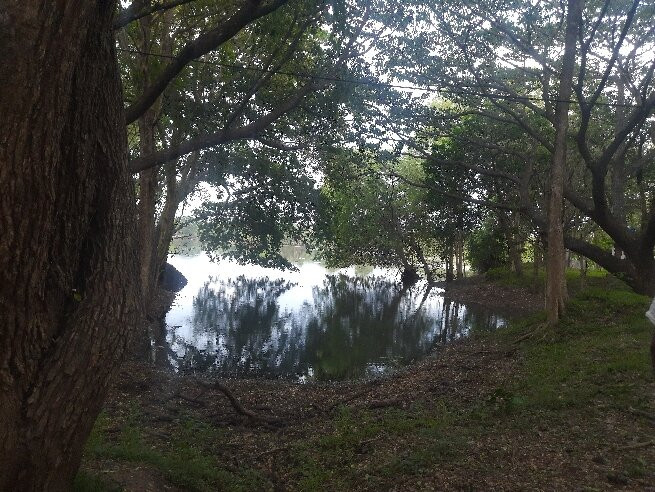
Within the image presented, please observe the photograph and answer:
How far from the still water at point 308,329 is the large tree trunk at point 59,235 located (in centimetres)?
1023

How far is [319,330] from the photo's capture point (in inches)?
812

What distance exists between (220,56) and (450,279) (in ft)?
88.2

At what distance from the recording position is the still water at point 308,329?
49.0 ft

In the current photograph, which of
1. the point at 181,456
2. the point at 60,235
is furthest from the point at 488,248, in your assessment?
the point at 60,235

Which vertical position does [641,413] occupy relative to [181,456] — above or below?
above

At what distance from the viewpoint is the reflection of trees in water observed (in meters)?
15.1

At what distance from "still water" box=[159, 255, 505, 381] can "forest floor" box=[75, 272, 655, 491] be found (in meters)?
2.46

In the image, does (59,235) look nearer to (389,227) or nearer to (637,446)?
(637,446)

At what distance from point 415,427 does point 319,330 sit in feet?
42.2

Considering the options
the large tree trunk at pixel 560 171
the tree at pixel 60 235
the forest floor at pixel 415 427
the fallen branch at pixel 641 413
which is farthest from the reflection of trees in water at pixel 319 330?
the tree at pixel 60 235

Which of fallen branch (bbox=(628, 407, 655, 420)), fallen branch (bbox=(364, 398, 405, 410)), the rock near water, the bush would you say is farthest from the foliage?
the bush

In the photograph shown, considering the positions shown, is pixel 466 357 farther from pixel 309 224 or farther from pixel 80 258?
pixel 80 258

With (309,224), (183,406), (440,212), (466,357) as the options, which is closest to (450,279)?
(440,212)

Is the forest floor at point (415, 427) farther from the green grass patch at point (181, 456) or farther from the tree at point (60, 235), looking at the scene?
the tree at point (60, 235)
